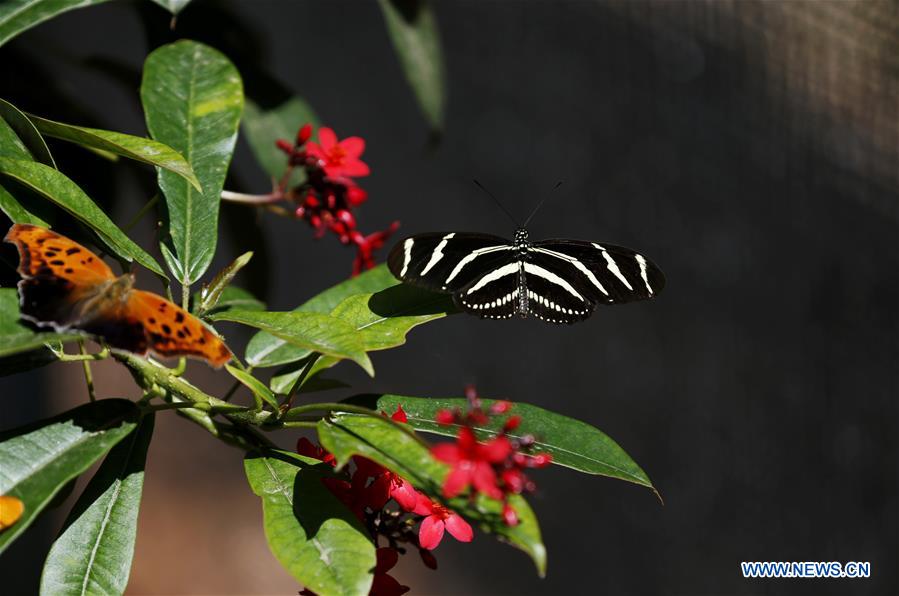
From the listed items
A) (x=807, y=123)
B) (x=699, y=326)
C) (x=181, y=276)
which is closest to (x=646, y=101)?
(x=807, y=123)

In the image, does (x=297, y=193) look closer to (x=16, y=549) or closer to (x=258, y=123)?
(x=258, y=123)

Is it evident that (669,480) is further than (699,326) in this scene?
No

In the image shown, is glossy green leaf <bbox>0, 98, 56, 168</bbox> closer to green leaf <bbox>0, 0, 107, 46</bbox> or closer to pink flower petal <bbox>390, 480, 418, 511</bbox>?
green leaf <bbox>0, 0, 107, 46</bbox>

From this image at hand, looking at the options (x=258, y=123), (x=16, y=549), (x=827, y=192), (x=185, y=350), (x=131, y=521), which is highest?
(x=827, y=192)

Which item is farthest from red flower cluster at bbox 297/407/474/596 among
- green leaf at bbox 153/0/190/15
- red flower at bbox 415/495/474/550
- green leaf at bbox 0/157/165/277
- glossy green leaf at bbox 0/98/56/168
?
green leaf at bbox 153/0/190/15

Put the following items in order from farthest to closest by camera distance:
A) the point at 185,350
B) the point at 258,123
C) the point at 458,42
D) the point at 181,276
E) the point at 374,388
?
the point at 458,42 → the point at 374,388 → the point at 258,123 → the point at 181,276 → the point at 185,350

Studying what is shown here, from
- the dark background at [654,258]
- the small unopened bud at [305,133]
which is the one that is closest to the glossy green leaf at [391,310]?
the small unopened bud at [305,133]

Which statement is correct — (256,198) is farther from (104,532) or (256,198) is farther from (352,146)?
(104,532)
